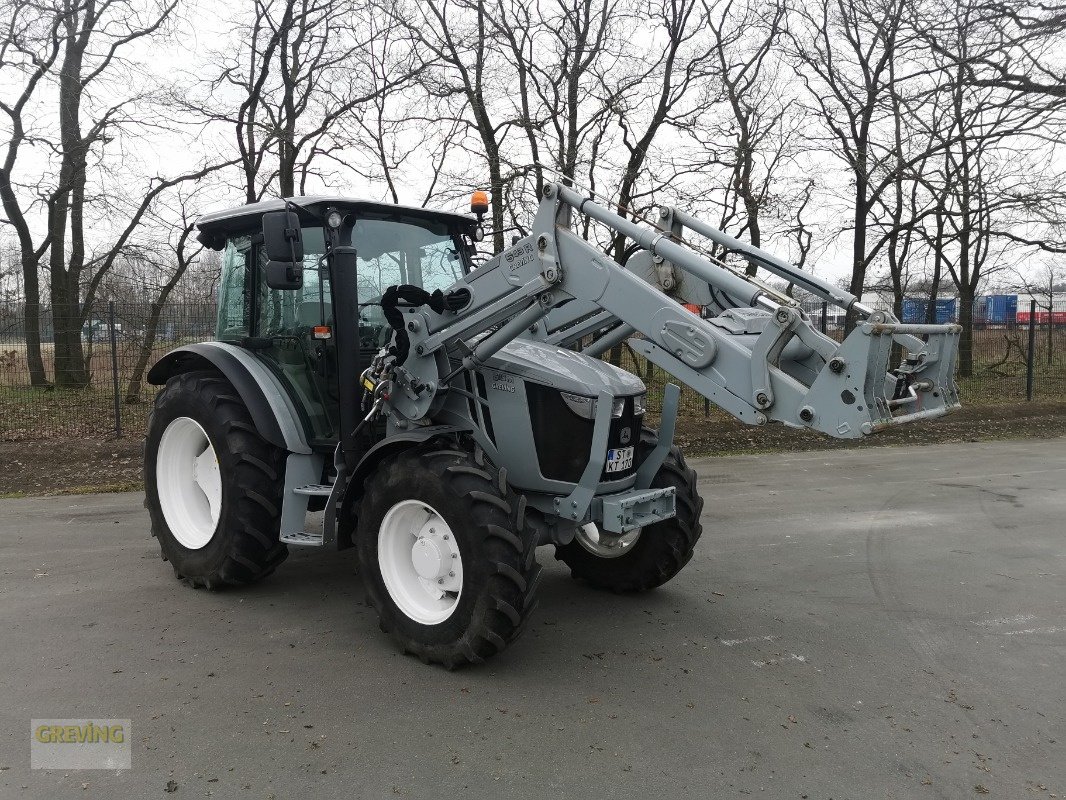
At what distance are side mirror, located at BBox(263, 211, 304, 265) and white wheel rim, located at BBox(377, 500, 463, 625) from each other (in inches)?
57.1

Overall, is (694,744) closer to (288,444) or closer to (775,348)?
(775,348)

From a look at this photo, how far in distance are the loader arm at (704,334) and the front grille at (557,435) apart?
373mm

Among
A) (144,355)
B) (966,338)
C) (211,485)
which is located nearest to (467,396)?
(211,485)

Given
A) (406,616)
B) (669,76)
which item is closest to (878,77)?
(669,76)

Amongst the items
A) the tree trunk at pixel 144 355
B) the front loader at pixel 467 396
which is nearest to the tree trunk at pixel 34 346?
the tree trunk at pixel 144 355

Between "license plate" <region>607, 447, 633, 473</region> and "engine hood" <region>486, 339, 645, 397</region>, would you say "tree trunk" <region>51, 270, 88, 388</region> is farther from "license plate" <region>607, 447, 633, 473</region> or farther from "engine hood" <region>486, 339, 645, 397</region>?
"license plate" <region>607, 447, 633, 473</region>

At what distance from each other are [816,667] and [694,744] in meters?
1.10

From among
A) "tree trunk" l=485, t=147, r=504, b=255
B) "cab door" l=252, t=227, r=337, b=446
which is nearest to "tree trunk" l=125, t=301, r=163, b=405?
"tree trunk" l=485, t=147, r=504, b=255

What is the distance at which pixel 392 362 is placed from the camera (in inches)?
181

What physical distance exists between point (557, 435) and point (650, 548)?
1133mm

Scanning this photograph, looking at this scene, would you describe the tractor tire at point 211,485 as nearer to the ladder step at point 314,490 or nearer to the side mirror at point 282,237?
the ladder step at point 314,490

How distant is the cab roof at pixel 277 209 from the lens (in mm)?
4824

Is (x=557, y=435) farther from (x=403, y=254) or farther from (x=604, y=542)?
(x=403, y=254)

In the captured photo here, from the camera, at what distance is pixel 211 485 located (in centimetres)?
553
